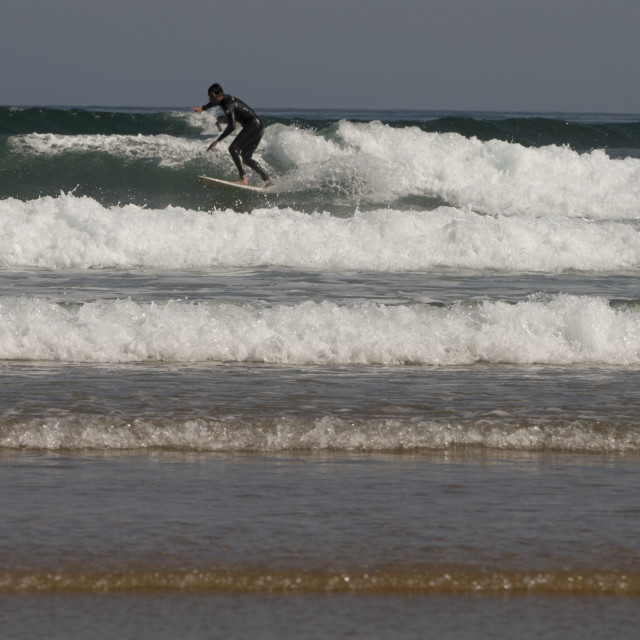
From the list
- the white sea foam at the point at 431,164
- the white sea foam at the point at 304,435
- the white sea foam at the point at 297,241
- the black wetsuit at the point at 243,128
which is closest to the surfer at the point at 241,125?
the black wetsuit at the point at 243,128

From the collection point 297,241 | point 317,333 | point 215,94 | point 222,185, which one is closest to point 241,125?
point 222,185

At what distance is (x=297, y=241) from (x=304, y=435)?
8.05 m

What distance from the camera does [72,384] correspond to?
20.0ft

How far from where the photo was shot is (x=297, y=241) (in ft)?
42.7

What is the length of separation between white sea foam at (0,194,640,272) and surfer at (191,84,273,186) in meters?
2.42

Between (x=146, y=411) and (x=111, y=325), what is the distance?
2.01m

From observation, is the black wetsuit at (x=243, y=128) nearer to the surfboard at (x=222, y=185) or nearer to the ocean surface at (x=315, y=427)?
the surfboard at (x=222, y=185)

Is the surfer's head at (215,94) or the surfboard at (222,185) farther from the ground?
the surfer's head at (215,94)

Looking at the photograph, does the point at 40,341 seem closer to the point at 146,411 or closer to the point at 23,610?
the point at 146,411

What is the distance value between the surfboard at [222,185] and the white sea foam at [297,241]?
3319 millimetres

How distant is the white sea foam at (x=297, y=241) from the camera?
12516 millimetres

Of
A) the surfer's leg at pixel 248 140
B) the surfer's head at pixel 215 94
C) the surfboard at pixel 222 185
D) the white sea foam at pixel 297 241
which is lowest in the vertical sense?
the white sea foam at pixel 297 241

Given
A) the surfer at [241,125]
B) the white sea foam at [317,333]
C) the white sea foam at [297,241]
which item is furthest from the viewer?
the surfer at [241,125]

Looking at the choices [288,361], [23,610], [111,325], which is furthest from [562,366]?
[23,610]
